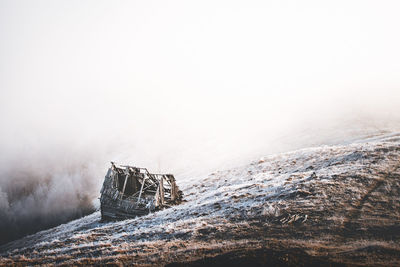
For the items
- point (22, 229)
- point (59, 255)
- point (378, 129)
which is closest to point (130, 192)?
point (59, 255)

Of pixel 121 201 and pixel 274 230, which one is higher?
pixel 121 201

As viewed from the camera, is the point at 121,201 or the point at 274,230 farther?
the point at 121,201

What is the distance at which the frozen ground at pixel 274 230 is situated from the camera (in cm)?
739

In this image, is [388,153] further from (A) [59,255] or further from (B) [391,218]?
(A) [59,255]

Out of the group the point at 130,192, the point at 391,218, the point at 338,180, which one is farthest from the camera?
the point at 130,192

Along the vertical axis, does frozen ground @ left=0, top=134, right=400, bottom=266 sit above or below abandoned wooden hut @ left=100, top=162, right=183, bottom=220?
below

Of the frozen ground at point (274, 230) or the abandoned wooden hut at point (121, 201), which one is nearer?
the frozen ground at point (274, 230)

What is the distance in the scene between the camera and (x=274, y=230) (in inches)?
366

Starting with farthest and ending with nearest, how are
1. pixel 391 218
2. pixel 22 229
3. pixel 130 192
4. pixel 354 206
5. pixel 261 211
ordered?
pixel 22 229 → pixel 130 192 → pixel 261 211 → pixel 354 206 → pixel 391 218

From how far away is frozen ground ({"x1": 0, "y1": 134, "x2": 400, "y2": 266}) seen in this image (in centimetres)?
739

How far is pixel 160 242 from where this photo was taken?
962 cm

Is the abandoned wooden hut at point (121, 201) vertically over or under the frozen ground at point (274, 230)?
over

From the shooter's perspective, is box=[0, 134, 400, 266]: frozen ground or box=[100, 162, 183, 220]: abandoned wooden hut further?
box=[100, 162, 183, 220]: abandoned wooden hut

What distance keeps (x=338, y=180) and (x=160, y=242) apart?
35.1 ft
